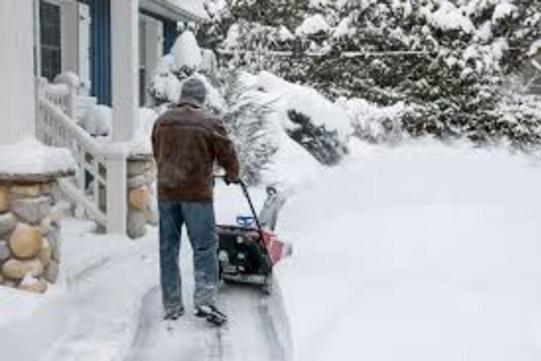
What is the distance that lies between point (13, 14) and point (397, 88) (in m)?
17.5

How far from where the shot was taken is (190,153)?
20.1 feet

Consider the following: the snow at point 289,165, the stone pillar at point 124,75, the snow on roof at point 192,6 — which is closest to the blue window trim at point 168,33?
the snow on roof at point 192,6

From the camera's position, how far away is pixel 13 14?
6.09 meters

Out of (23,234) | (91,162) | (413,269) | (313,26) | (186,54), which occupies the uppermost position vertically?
(313,26)

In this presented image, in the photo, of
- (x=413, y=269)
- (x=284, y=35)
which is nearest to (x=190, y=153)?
(x=413, y=269)

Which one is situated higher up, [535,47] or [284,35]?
[284,35]

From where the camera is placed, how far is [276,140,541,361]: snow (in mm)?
5602

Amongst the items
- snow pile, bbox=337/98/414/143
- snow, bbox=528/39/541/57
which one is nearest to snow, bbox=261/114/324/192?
snow pile, bbox=337/98/414/143

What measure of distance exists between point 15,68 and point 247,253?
7.33 feet

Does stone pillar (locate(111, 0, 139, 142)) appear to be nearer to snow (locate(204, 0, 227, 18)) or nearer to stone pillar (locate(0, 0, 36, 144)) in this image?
stone pillar (locate(0, 0, 36, 144))

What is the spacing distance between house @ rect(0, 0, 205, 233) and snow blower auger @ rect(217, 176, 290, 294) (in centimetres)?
170

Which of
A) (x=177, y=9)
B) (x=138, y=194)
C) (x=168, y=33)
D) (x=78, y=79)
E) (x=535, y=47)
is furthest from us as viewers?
(x=535, y=47)

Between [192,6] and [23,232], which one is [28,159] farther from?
[192,6]

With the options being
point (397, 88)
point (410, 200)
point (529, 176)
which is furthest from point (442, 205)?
point (397, 88)
